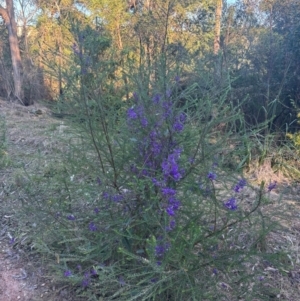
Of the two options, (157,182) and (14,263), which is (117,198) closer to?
(157,182)

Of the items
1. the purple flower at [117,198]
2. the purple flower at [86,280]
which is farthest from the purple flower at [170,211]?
the purple flower at [86,280]

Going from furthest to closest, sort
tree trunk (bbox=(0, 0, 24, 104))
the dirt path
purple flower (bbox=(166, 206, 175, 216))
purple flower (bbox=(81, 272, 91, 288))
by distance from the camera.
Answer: tree trunk (bbox=(0, 0, 24, 104)) → the dirt path → purple flower (bbox=(81, 272, 91, 288)) → purple flower (bbox=(166, 206, 175, 216))

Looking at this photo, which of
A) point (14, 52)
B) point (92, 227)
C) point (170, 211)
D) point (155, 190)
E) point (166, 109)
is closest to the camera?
point (170, 211)

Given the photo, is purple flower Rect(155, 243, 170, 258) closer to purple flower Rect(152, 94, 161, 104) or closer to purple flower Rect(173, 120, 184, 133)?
purple flower Rect(173, 120, 184, 133)

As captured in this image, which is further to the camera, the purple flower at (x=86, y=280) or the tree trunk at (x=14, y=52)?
the tree trunk at (x=14, y=52)

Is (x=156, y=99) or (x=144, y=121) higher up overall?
(x=156, y=99)

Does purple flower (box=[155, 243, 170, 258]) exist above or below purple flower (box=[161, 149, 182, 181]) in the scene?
below

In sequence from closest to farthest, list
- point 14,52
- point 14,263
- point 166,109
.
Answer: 1. point 166,109
2. point 14,263
3. point 14,52

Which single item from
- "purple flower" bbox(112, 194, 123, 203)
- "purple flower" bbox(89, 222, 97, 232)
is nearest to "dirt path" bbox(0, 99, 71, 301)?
"purple flower" bbox(89, 222, 97, 232)

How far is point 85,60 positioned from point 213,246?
1.30m

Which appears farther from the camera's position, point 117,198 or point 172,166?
point 117,198

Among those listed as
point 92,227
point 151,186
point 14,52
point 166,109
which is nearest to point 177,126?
point 166,109

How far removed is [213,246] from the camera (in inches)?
84.7

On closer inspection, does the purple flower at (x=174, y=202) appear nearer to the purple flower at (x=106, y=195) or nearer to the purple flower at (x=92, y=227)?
the purple flower at (x=106, y=195)
